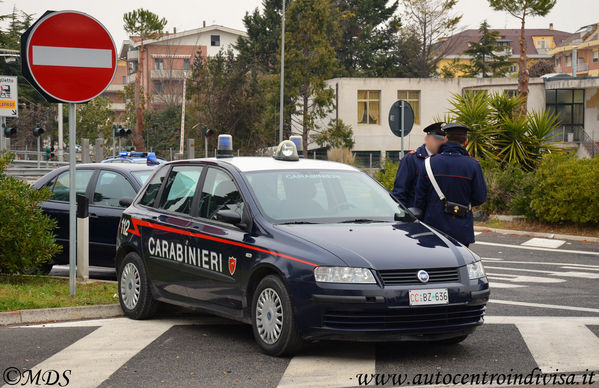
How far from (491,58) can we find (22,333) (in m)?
82.0

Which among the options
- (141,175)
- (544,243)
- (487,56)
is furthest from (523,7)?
(487,56)

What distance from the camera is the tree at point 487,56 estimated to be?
273ft

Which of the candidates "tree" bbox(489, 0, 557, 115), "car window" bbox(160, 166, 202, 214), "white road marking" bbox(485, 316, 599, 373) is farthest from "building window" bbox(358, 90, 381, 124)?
"white road marking" bbox(485, 316, 599, 373)

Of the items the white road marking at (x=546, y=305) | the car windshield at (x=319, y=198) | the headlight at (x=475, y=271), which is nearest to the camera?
the headlight at (x=475, y=271)

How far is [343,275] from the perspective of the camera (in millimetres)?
6609

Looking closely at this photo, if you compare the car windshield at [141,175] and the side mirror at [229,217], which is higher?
the car windshield at [141,175]

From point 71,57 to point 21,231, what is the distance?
2031 mm

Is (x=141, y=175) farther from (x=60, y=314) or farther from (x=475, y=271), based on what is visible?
(x=475, y=271)

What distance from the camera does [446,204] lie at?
846 centimetres

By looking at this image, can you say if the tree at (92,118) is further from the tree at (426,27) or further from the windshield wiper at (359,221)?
the windshield wiper at (359,221)

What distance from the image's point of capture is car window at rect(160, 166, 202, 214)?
8.47 meters

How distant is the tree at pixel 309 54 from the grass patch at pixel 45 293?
39.8 metres

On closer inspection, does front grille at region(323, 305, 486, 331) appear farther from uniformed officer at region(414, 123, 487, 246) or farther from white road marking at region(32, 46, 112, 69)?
white road marking at region(32, 46, 112, 69)

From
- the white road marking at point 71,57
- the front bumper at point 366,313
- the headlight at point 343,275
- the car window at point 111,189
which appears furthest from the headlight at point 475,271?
the car window at point 111,189
